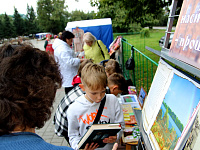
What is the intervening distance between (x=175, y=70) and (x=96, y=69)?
815mm

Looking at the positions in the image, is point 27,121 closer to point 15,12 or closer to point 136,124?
point 136,124

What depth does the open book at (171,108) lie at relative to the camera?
31.7 inches

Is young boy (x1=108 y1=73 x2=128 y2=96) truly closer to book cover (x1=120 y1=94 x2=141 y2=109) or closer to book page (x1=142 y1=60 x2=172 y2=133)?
book cover (x1=120 y1=94 x2=141 y2=109)

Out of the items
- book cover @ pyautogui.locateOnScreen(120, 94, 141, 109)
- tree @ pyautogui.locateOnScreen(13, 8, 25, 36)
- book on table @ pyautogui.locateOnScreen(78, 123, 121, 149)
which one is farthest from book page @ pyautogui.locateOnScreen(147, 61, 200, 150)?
tree @ pyautogui.locateOnScreen(13, 8, 25, 36)

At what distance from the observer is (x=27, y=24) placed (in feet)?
186

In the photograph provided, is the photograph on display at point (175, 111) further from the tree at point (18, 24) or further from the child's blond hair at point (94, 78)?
the tree at point (18, 24)

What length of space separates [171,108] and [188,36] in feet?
1.47

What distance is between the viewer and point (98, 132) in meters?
1.25

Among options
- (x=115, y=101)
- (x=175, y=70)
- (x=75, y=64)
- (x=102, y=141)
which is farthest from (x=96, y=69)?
(x=75, y=64)

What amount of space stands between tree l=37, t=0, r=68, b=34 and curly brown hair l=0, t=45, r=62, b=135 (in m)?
51.0

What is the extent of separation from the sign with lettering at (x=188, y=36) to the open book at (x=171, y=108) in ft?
0.36

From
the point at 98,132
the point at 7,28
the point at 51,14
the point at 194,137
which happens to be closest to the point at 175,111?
the point at 194,137

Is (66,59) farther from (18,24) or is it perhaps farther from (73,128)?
(18,24)

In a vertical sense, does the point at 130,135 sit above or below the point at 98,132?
below
